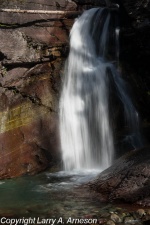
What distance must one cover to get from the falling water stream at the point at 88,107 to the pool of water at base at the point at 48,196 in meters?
0.03

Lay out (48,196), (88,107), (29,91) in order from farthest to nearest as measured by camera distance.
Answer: (88,107)
(29,91)
(48,196)

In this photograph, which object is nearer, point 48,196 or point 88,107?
point 48,196

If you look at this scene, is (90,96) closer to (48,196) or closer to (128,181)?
(128,181)

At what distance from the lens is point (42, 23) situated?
11.5 meters

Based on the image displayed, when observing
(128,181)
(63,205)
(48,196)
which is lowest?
(63,205)

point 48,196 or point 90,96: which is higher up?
point 90,96

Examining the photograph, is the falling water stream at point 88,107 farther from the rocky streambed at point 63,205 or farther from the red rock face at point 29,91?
the red rock face at point 29,91

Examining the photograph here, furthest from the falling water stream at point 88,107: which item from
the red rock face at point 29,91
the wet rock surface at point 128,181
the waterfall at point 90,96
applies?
the wet rock surface at point 128,181

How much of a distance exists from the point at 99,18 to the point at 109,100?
393 cm

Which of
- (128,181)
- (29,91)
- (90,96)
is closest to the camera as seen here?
(128,181)

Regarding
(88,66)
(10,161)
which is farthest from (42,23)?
(10,161)

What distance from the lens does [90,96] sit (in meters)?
11.4

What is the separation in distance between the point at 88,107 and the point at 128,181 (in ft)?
15.7

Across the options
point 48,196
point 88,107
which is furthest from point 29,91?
point 48,196
